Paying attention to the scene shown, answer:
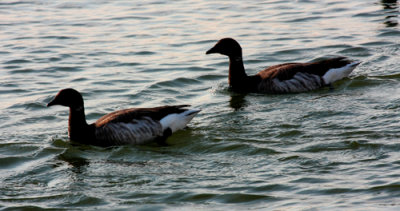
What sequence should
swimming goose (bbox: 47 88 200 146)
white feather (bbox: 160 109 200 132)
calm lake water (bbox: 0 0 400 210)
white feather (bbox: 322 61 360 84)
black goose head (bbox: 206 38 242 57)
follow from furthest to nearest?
black goose head (bbox: 206 38 242 57), white feather (bbox: 322 61 360 84), white feather (bbox: 160 109 200 132), swimming goose (bbox: 47 88 200 146), calm lake water (bbox: 0 0 400 210)

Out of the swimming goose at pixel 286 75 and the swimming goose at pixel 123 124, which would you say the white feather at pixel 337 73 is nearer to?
the swimming goose at pixel 286 75

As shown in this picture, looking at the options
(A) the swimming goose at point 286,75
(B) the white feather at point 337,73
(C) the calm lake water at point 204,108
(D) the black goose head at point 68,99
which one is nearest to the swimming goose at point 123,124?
(D) the black goose head at point 68,99

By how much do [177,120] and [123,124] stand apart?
969 mm

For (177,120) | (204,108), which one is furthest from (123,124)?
(204,108)

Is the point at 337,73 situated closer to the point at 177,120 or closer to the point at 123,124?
the point at 177,120

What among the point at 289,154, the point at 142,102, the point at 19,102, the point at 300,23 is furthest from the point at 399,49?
the point at 19,102

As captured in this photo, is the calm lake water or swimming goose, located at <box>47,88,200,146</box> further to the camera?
swimming goose, located at <box>47,88,200,146</box>

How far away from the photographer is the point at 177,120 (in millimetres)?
11273

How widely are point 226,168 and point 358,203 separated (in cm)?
224

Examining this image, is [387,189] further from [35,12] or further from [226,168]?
[35,12]

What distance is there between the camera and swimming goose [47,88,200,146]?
1083cm

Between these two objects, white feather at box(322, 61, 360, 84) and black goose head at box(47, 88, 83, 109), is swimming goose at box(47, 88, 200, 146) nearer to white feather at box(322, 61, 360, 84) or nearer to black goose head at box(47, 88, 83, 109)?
black goose head at box(47, 88, 83, 109)

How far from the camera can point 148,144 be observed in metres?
11.1

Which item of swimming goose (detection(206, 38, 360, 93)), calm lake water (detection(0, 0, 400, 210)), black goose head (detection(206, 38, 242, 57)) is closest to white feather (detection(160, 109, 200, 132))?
calm lake water (detection(0, 0, 400, 210))
